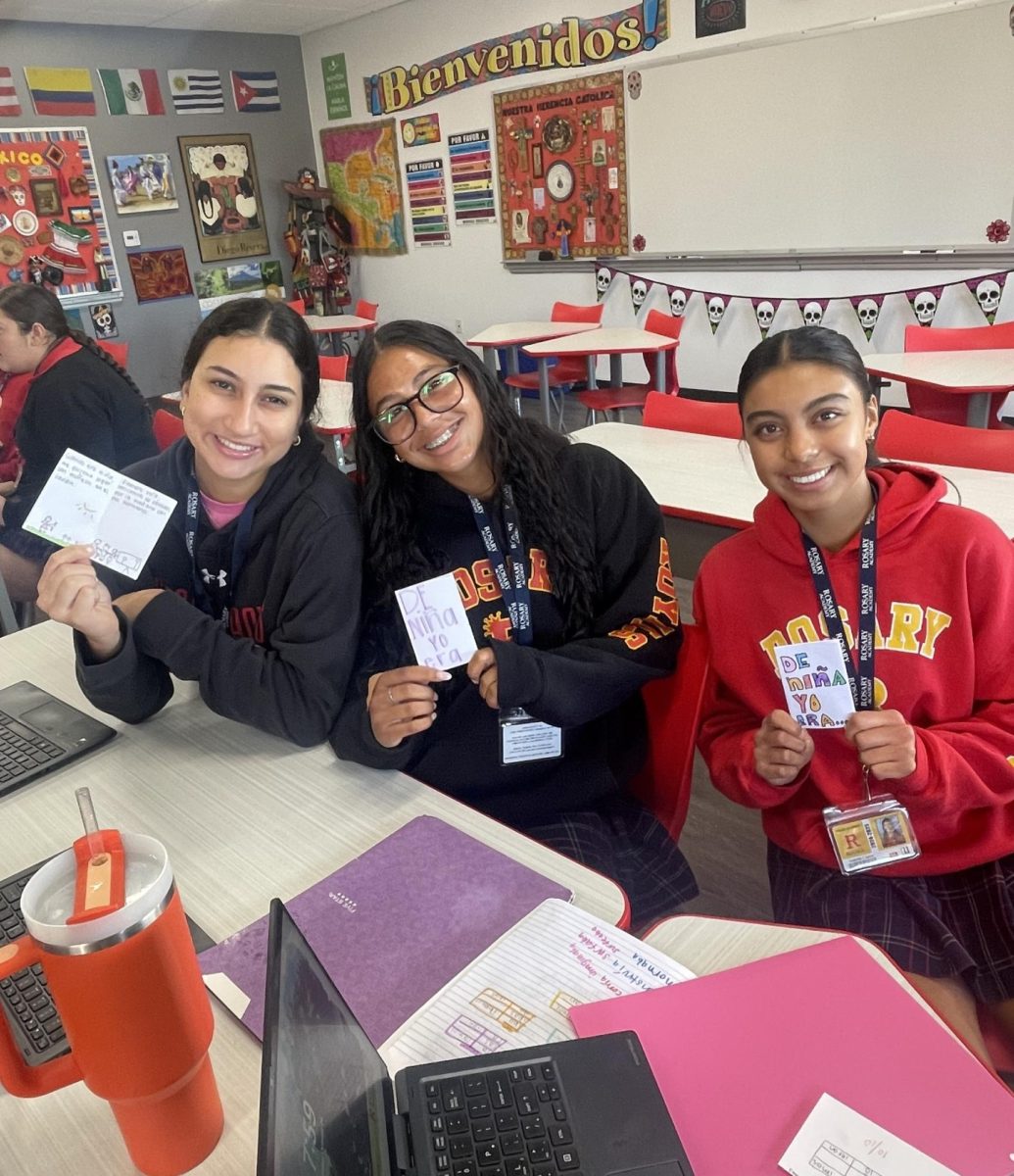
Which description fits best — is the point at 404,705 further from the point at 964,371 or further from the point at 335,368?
the point at 335,368

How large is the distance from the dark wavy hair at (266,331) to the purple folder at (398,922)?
80cm

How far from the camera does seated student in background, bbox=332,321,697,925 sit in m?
1.37

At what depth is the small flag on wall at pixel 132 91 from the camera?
6762 millimetres

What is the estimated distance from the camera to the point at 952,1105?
0.71 meters

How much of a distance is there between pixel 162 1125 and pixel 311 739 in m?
0.66

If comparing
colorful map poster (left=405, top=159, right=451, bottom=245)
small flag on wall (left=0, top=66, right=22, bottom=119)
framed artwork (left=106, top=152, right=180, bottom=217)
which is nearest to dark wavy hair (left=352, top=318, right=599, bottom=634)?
colorful map poster (left=405, top=159, right=451, bottom=245)

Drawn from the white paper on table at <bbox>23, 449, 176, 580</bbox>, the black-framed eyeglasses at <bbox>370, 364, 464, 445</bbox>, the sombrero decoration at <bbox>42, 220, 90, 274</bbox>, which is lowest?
the white paper on table at <bbox>23, 449, 176, 580</bbox>

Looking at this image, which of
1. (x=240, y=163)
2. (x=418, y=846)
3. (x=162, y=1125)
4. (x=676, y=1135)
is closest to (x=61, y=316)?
(x=418, y=846)

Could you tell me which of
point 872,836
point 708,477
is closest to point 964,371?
point 708,477

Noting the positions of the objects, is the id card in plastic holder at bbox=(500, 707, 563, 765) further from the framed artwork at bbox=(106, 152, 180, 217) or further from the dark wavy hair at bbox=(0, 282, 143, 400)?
the framed artwork at bbox=(106, 152, 180, 217)

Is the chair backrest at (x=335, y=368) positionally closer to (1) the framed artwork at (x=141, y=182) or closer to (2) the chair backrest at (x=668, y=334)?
(2) the chair backrest at (x=668, y=334)

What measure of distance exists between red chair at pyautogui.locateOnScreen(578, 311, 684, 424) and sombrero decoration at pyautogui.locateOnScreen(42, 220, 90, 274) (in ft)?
15.2

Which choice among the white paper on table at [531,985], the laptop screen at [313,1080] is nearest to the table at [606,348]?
the white paper on table at [531,985]

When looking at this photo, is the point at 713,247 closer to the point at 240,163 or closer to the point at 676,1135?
the point at 240,163
